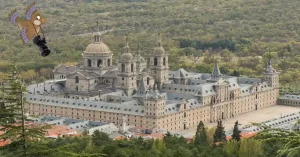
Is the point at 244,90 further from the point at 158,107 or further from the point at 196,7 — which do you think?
the point at 196,7

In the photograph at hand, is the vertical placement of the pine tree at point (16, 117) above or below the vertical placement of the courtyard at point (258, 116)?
above

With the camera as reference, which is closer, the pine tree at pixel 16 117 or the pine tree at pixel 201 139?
the pine tree at pixel 16 117

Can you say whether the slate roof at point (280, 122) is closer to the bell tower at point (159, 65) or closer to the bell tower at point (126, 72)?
the bell tower at point (159, 65)

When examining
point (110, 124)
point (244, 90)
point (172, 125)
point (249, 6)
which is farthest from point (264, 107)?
point (249, 6)

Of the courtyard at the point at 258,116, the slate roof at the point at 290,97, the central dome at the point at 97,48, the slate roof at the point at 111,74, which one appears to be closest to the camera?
the courtyard at the point at 258,116

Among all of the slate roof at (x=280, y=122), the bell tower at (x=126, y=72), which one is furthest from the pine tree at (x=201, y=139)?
the bell tower at (x=126, y=72)

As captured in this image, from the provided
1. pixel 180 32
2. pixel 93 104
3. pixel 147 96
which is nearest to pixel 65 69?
pixel 93 104

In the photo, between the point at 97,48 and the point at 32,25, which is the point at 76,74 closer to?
the point at 97,48
